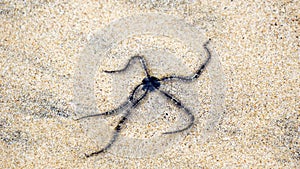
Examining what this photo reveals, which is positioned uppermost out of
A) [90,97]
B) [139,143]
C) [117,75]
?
[117,75]

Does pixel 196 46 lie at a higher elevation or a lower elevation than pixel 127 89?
higher

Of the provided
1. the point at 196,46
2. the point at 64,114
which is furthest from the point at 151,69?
the point at 64,114

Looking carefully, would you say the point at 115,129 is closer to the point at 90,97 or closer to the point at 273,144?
the point at 90,97

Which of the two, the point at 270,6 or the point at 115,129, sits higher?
the point at 270,6

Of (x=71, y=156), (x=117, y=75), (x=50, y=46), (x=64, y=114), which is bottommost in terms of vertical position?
(x=71, y=156)

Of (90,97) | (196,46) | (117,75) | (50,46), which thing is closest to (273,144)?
(196,46)

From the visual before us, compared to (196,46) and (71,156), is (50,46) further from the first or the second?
(196,46)
